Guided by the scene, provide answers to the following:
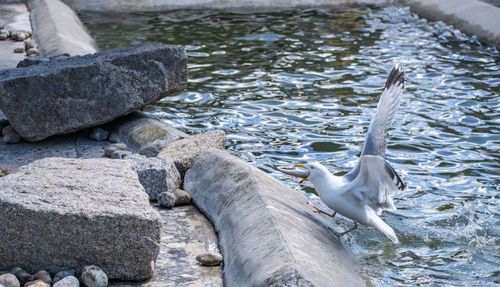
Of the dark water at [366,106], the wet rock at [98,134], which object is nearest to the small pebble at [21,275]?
the dark water at [366,106]

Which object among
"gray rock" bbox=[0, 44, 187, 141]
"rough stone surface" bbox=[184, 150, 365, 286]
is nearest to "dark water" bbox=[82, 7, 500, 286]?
"rough stone surface" bbox=[184, 150, 365, 286]

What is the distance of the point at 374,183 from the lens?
5.43m

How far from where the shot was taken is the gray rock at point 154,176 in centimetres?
589

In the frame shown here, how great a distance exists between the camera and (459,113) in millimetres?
9148

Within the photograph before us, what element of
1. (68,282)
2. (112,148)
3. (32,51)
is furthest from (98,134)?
(32,51)

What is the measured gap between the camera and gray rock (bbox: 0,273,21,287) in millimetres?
4355

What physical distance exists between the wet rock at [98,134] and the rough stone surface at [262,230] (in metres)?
1.31

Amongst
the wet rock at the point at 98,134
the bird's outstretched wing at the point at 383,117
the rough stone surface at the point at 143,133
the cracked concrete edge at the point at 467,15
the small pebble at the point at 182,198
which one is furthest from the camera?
the cracked concrete edge at the point at 467,15

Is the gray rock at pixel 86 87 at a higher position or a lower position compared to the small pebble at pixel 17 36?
higher

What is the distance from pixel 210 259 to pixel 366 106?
15.8 ft

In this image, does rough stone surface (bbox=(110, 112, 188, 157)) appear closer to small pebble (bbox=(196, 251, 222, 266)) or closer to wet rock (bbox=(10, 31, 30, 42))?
small pebble (bbox=(196, 251, 222, 266))

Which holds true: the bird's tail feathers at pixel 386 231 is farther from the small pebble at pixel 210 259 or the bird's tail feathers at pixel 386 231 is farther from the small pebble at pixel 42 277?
the small pebble at pixel 42 277

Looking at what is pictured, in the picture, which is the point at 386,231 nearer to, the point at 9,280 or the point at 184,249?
the point at 184,249

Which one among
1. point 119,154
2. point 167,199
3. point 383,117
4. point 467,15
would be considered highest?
point 383,117
